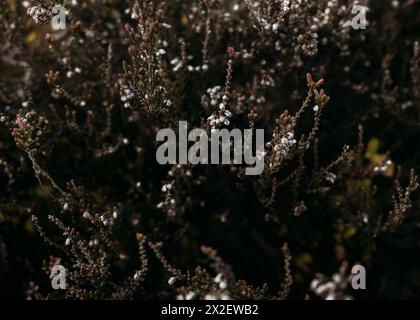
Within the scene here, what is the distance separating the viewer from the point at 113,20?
4.11 metres

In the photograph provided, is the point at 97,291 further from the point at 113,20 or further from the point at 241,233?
the point at 113,20

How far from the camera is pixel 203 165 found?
138 inches

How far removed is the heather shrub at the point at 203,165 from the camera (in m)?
3.26

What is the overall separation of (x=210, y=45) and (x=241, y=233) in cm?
159

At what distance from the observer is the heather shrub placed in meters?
3.26
